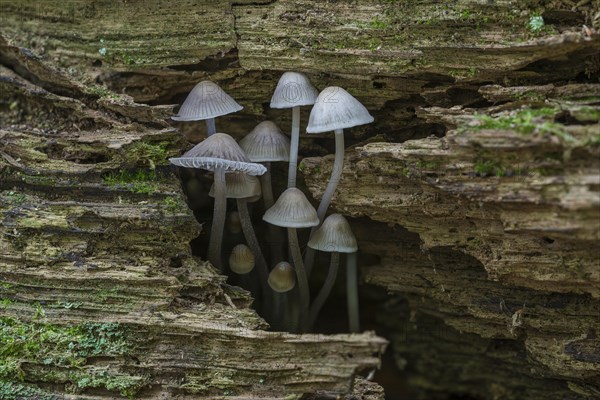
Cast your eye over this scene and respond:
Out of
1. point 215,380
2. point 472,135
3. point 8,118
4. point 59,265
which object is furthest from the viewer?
point 8,118

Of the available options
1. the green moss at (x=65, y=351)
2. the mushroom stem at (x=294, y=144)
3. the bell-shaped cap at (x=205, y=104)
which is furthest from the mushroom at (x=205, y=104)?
the green moss at (x=65, y=351)

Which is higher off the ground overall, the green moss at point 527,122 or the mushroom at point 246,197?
the green moss at point 527,122

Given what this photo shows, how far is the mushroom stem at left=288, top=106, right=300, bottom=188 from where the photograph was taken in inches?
166

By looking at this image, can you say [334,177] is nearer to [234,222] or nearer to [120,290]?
[234,222]

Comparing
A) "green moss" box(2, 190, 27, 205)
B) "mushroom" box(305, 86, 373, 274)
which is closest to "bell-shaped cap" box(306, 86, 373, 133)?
"mushroom" box(305, 86, 373, 274)

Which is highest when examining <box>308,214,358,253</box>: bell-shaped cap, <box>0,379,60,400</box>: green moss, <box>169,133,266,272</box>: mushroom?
<box>169,133,266,272</box>: mushroom

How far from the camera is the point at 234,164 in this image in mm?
3787

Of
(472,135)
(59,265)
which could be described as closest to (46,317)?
(59,265)

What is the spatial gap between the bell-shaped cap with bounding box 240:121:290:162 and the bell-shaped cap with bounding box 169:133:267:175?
327 millimetres

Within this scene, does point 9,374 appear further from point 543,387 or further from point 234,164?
point 543,387

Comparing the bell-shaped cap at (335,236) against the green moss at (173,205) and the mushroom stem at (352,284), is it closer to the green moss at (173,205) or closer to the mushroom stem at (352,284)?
the mushroom stem at (352,284)

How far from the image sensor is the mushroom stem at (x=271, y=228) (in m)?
4.52

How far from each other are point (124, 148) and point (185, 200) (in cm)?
52

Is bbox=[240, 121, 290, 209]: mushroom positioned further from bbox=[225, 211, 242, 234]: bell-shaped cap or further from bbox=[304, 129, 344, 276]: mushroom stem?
bbox=[225, 211, 242, 234]: bell-shaped cap
